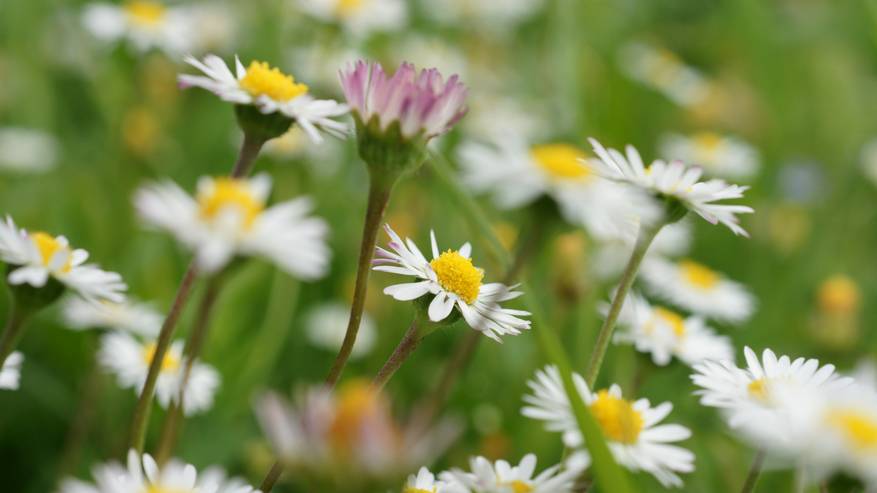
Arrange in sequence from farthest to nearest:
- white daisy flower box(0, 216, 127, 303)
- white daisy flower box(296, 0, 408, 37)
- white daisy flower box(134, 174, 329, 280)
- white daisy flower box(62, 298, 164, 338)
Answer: white daisy flower box(296, 0, 408, 37) < white daisy flower box(62, 298, 164, 338) < white daisy flower box(0, 216, 127, 303) < white daisy flower box(134, 174, 329, 280)

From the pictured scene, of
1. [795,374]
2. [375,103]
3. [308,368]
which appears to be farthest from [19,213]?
[795,374]

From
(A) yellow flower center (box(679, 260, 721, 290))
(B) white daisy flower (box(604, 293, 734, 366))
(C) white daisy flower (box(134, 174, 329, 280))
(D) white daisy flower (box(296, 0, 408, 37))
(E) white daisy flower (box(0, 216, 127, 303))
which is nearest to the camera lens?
(C) white daisy flower (box(134, 174, 329, 280))

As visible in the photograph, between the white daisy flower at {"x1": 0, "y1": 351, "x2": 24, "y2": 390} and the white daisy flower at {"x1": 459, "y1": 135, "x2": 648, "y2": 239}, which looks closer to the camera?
the white daisy flower at {"x1": 0, "y1": 351, "x2": 24, "y2": 390}

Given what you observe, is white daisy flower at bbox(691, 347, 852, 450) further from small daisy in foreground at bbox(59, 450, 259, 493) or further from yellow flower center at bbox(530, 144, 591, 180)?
yellow flower center at bbox(530, 144, 591, 180)

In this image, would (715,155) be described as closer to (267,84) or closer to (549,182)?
(549,182)

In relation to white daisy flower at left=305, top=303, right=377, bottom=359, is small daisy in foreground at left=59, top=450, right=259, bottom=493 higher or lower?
higher

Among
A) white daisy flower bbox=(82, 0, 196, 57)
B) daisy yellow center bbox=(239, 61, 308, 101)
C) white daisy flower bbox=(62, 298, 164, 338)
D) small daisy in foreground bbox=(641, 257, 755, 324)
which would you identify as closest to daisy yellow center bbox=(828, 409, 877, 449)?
daisy yellow center bbox=(239, 61, 308, 101)

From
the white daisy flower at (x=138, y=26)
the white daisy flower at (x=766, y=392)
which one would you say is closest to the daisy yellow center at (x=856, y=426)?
the white daisy flower at (x=766, y=392)
